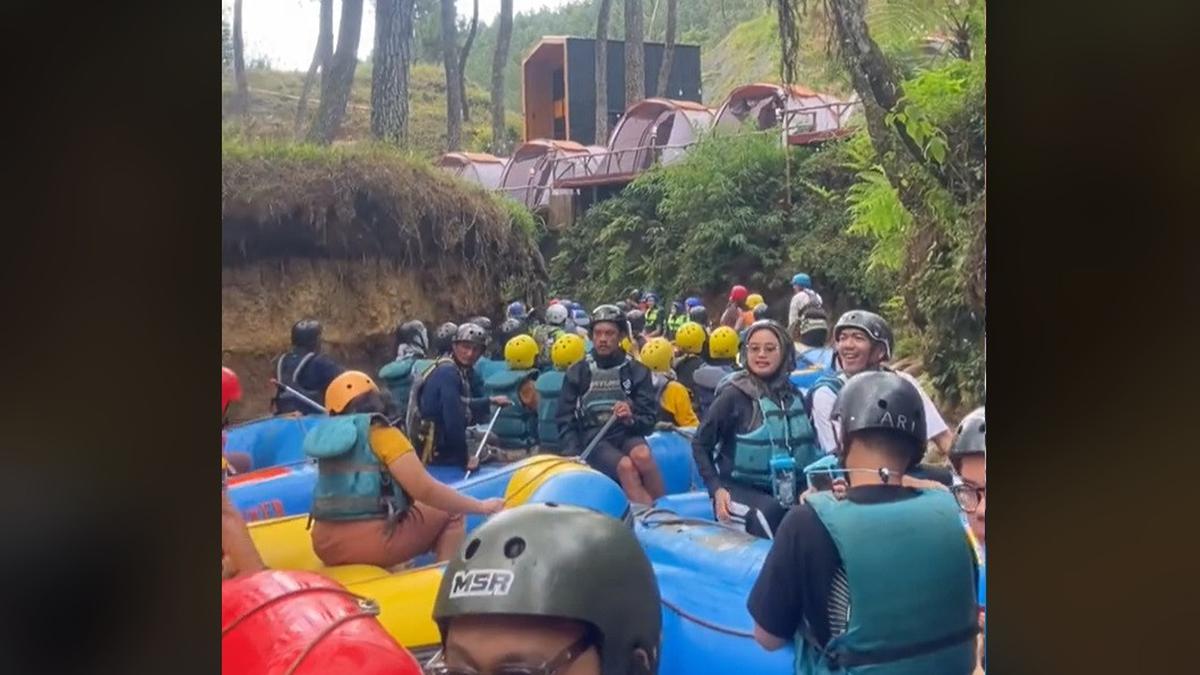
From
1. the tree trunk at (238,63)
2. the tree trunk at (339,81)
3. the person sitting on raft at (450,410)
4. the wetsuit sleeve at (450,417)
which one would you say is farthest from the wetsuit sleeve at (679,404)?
the tree trunk at (238,63)

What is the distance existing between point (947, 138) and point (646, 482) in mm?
1227

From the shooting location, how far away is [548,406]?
9.94ft

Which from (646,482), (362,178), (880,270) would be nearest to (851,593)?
(646,482)

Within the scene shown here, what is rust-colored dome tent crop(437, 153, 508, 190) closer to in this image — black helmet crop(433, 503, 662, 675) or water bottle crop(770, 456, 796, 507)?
black helmet crop(433, 503, 662, 675)

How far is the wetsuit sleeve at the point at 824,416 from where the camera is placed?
303cm

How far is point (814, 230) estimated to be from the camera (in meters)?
3.04

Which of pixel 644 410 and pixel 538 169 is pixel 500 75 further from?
pixel 644 410

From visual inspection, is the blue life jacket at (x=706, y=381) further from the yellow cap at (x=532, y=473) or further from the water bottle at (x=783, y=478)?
the yellow cap at (x=532, y=473)

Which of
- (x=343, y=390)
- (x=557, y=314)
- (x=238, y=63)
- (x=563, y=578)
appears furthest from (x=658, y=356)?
(x=238, y=63)

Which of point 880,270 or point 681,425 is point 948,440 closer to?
point 880,270

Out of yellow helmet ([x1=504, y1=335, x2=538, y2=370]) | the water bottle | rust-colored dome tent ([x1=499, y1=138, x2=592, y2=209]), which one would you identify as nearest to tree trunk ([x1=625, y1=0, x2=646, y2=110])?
rust-colored dome tent ([x1=499, y1=138, x2=592, y2=209])

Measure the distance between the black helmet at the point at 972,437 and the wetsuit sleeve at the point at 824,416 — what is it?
13.0 inches

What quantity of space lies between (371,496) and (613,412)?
0.68 meters

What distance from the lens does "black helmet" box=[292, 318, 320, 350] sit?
9.91 feet
